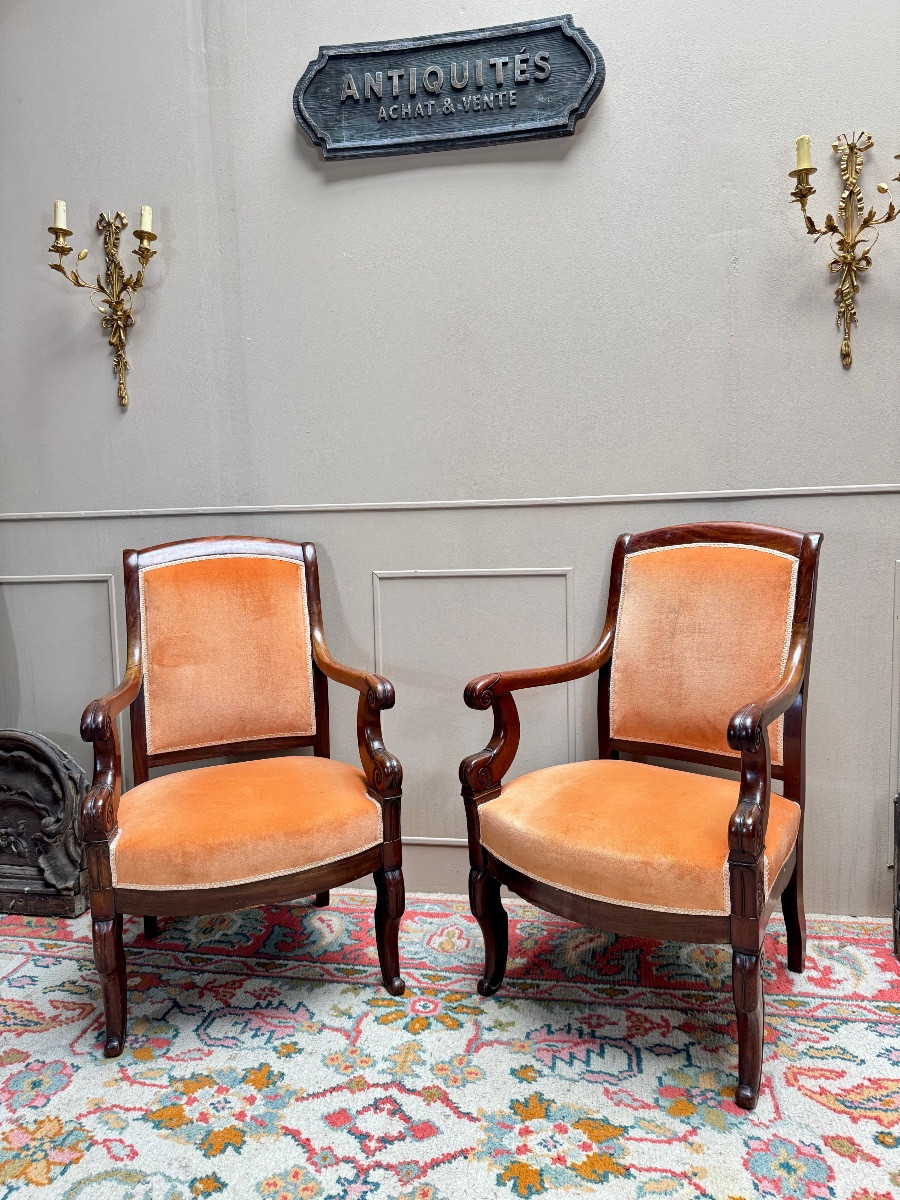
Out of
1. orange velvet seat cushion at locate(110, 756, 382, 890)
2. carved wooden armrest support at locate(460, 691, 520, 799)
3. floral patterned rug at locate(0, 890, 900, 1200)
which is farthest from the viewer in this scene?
carved wooden armrest support at locate(460, 691, 520, 799)

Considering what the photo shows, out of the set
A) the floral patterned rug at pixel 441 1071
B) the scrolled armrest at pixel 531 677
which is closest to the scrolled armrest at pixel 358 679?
the scrolled armrest at pixel 531 677

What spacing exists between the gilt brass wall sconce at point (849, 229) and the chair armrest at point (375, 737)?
59.1 inches

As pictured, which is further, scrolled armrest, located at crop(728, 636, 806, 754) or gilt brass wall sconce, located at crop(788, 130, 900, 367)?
gilt brass wall sconce, located at crop(788, 130, 900, 367)

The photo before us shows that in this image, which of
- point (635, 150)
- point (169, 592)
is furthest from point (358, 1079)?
point (635, 150)

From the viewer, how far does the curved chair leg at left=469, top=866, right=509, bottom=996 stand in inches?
80.4

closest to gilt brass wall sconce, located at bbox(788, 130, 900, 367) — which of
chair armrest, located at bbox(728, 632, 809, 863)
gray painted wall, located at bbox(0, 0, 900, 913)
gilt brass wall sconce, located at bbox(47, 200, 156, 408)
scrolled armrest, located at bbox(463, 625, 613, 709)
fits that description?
gray painted wall, located at bbox(0, 0, 900, 913)

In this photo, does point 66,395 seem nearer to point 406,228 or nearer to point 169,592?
point 169,592

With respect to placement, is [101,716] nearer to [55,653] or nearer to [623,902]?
[55,653]

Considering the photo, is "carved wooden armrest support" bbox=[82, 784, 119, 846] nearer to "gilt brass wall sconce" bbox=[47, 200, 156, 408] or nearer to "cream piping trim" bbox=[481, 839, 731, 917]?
"cream piping trim" bbox=[481, 839, 731, 917]

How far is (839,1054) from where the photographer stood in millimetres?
1807

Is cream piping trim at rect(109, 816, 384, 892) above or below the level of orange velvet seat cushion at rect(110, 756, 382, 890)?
below

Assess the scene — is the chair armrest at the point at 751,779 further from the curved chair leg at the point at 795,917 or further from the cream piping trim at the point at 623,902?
the curved chair leg at the point at 795,917

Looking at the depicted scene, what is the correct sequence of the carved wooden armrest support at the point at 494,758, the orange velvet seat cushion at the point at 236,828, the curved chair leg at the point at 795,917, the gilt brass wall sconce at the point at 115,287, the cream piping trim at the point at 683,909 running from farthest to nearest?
the gilt brass wall sconce at the point at 115,287
the curved chair leg at the point at 795,917
the carved wooden armrest support at the point at 494,758
the orange velvet seat cushion at the point at 236,828
the cream piping trim at the point at 683,909

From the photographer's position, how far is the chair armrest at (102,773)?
6.03 ft
